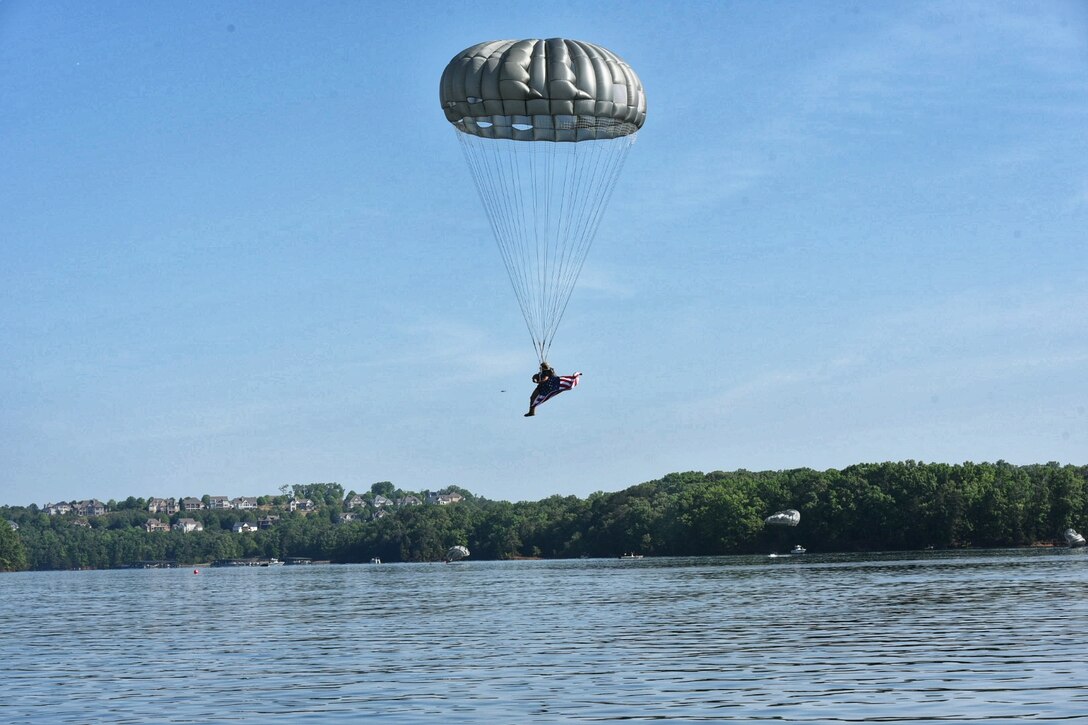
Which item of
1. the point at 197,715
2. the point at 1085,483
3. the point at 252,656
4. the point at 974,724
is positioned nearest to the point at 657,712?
the point at 974,724

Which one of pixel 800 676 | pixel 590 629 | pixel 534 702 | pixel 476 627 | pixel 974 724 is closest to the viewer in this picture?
pixel 974 724

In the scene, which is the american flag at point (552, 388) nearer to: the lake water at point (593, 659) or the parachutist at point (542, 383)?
the parachutist at point (542, 383)

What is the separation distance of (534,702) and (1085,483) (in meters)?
126

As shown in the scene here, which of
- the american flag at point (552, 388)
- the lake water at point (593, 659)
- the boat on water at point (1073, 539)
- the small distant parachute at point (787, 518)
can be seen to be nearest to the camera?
the lake water at point (593, 659)

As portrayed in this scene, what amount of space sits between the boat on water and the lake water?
7046 cm

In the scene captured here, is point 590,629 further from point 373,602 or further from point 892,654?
point 373,602

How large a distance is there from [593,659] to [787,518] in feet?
375

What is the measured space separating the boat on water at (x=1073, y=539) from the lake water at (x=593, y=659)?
231 feet

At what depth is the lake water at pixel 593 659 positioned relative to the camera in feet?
89.4

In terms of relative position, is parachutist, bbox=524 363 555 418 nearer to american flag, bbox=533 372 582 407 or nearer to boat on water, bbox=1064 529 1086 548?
american flag, bbox=533 372 582 407

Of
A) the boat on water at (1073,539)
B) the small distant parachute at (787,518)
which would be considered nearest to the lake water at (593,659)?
the boat on water at (1073,539)

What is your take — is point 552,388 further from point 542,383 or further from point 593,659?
point 593,659

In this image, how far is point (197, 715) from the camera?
28125 mm

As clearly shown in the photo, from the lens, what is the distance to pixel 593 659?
36.0 m
